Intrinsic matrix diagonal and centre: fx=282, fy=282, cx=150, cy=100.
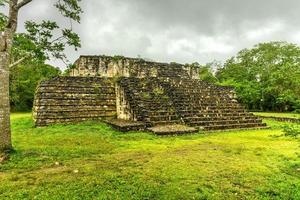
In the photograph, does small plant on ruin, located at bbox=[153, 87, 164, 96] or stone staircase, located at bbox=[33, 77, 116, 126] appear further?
small plant on ruin, located at bbox=[153, 87, 164, 96]

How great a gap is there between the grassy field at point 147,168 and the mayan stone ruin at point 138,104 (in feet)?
6.98

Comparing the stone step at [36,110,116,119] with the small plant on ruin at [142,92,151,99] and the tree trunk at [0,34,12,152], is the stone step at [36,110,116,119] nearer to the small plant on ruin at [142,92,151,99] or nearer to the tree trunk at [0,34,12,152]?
the small plant on ruin at [142,92,151,99]

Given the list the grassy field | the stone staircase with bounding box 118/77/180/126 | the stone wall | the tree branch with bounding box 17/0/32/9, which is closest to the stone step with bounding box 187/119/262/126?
the stone staircase with bounding box 118/77/180/126

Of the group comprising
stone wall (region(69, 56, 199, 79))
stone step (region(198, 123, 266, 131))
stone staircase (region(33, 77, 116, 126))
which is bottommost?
stone step (region(198, 123, 266, 131))

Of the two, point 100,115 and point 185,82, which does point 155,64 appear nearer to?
point 185,82

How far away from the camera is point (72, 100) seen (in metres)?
11.4

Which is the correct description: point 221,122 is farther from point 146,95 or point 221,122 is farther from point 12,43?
point 12,43

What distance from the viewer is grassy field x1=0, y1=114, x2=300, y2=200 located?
13.2 ft

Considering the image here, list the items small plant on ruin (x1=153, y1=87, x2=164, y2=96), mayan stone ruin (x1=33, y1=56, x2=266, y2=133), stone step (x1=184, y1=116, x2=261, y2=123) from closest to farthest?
mayan stone ruin (x1=33, y1=56, x2=266, y2=133) < stone step (x1=184, y1=116, x2=261, y2=123) < small plant on ruin (x1=153, y1=87, x2=164, y2=96)

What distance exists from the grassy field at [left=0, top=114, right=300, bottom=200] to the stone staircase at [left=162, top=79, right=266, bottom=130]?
247cm

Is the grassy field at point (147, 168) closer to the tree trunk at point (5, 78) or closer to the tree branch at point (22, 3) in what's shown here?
the tree trunk at point (5, 78)

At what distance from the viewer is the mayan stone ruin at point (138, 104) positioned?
34.9 ft

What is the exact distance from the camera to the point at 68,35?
283 inches

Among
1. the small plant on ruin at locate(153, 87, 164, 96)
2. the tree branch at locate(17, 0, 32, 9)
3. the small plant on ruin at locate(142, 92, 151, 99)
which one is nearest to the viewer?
the tree branch at locate(17, 0, 32, 9)
